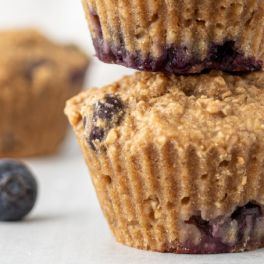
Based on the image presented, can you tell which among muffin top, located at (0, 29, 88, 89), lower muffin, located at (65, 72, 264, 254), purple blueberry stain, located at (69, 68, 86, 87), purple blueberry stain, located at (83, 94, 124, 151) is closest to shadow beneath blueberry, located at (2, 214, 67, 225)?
lower muffin, located at (65, 72, 264, 254)

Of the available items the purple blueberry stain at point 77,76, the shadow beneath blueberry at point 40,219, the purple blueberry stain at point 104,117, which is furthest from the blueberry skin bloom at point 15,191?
the purple blueberry stain at point 77,76

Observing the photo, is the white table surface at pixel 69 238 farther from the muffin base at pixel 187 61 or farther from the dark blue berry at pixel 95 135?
the muffin base at pixel 187 61

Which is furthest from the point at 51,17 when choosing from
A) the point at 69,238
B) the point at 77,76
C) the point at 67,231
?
the point at 69,238

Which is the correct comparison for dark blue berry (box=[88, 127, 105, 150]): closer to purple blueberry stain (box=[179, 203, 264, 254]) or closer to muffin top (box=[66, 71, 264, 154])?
muffin top (box=[66, 71, 264, 154])

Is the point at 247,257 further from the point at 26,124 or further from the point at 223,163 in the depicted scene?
the point at 26,124

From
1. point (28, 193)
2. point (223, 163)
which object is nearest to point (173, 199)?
point (223, 163)
